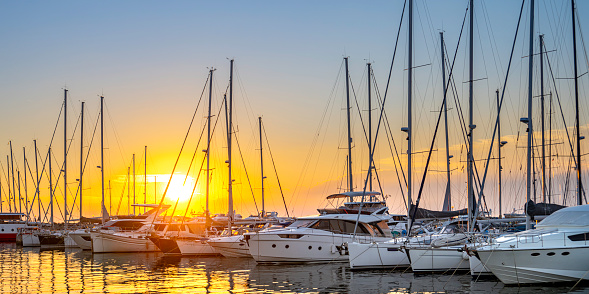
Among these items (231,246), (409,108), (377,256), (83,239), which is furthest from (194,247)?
(409,108)

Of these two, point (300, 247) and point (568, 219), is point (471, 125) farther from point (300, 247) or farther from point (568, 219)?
point (300, 247)

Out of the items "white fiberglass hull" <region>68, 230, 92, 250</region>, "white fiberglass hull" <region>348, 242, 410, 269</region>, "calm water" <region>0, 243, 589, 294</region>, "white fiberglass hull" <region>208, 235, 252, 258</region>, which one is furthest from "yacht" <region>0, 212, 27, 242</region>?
"white fiberglass hull" <region>348, 242, 410, 269</region>

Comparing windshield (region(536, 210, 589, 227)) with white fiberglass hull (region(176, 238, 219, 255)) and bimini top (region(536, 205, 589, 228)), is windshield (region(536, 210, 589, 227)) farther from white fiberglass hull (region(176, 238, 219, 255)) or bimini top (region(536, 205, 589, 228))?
white fiberglass hull (region(176, 238, 219, 255))

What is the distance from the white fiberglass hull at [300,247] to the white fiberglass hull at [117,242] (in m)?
15.8

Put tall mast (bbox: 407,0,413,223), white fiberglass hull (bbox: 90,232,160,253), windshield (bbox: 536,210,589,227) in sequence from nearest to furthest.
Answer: windshield (bbox: 536,210,589,227)
tall mast (bbox: 407,0,413,223)
white fiberglass hull (bbox: 90,232,160,253)

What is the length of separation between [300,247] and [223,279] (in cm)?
689

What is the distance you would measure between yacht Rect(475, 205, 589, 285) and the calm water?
1.74ft

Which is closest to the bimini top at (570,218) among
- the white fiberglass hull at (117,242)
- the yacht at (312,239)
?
the yacht at (312,239)

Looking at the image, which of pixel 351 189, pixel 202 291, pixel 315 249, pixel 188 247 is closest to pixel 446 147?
pixel 351 189

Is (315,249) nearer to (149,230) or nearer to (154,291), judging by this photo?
(154,291)

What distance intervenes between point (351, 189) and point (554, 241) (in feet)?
81.0

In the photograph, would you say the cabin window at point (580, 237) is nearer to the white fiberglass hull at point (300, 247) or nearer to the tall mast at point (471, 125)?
the tall mast at point (471, 125)

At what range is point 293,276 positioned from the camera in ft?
92.0

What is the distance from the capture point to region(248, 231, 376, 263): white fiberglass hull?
3369 cm
